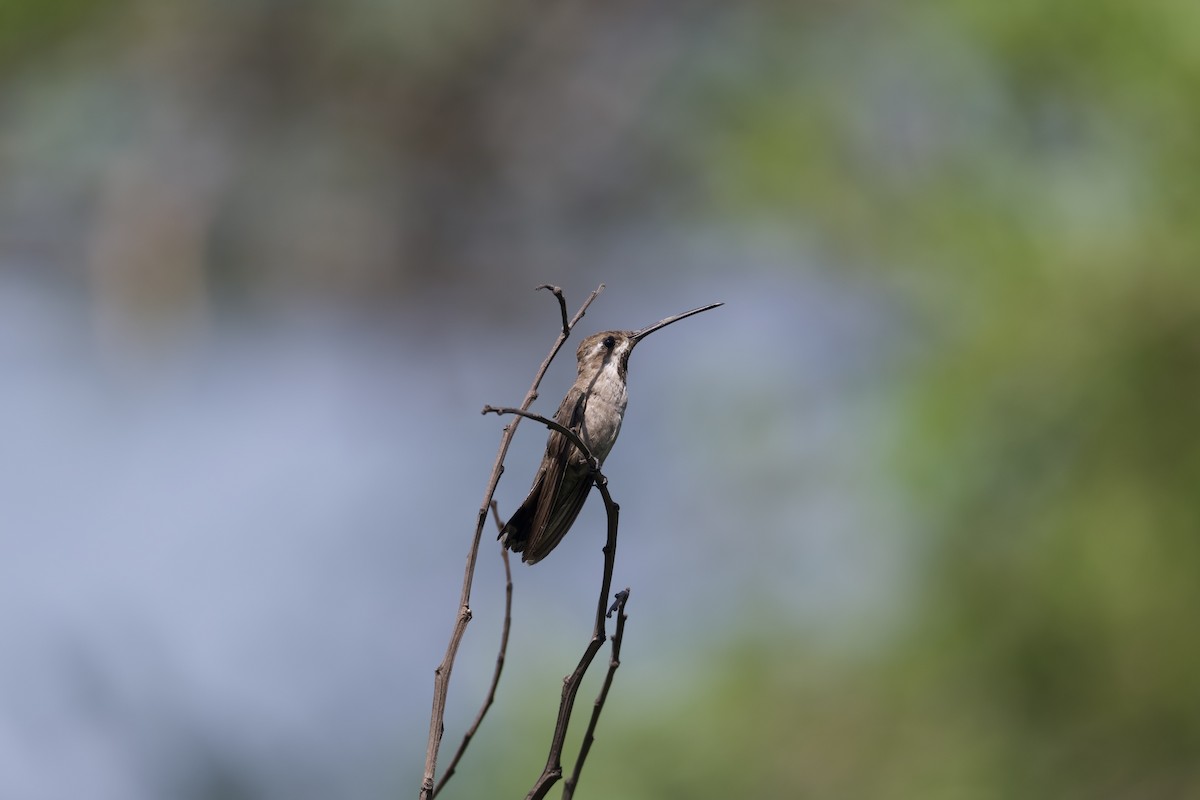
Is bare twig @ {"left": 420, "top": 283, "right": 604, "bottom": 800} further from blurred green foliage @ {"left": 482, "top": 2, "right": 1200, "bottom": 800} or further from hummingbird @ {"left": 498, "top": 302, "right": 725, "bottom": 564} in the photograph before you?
blurred green foliage @ {"left": 482, "top": 2, "right": 1200, "bottom": 800}

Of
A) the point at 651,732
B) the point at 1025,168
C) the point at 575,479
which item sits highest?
the point at 1025,168

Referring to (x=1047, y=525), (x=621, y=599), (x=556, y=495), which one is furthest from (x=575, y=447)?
(x=1047, y=525)

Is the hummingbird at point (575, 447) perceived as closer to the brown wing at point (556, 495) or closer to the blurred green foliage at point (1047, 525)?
the brown wing at point (556, 495)

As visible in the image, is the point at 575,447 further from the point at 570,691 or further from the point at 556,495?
the point at 570,691

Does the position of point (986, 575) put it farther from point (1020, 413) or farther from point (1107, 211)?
point (1107, 211)

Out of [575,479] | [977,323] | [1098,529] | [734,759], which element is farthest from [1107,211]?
[575,479]

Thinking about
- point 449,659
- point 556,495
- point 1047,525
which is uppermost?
point 1047,525
